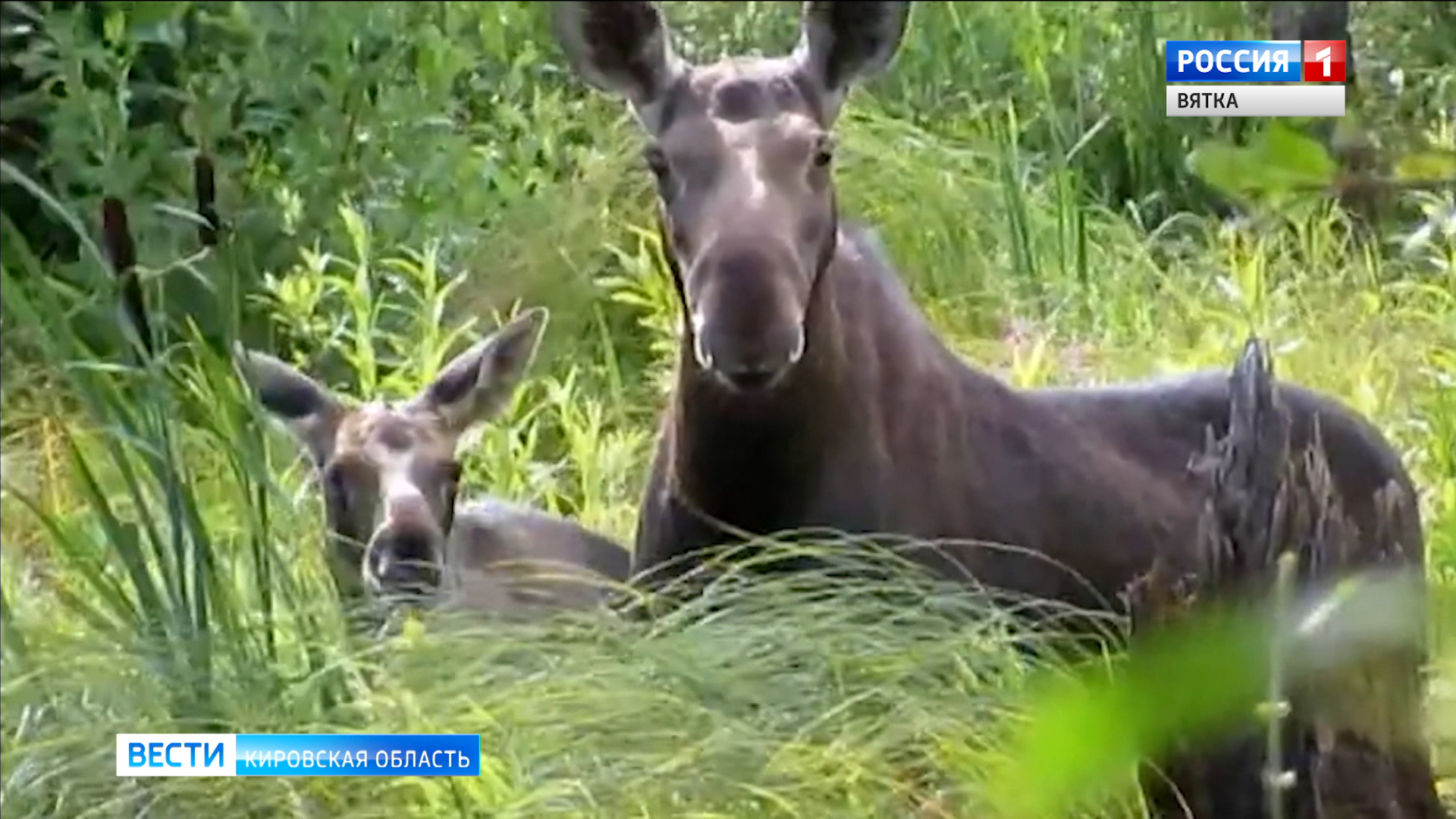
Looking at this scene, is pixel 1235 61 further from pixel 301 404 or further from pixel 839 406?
pixel 301 404

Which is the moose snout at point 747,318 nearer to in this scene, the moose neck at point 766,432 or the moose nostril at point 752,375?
the moose nostril at point 752,375

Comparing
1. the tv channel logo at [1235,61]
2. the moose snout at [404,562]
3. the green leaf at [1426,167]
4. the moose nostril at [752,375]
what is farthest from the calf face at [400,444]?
the green leaf at [1426,167]

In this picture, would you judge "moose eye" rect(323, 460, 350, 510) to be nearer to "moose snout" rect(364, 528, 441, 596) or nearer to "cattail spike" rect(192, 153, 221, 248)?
"moose snout" rect(364, 528, 441, 596)

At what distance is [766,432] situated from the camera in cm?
207

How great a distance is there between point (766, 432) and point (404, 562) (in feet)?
Result: 1.01

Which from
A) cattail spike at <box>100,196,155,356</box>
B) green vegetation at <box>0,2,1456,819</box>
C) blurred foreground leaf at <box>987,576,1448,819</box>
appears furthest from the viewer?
green vegetation at <box>0,2,1456,819</box>

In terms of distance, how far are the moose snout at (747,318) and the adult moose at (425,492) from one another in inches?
12.1

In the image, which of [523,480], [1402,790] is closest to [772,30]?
[523,480]

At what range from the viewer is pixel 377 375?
7.07ft

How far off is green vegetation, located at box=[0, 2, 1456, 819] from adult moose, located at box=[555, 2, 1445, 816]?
67 millimetres

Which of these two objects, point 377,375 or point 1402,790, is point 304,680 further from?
point 1402,790

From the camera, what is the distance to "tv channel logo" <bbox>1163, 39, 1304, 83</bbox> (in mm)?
2062

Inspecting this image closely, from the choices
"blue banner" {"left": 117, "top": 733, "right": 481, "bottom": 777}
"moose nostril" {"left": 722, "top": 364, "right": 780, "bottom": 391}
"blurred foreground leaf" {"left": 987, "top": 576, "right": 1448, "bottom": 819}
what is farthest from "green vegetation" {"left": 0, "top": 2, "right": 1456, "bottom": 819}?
"blurred foreground leaf" {"left": 987, "top": 576, "right": 1448, "bottom": 819}

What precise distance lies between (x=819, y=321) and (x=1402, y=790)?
0.59m
